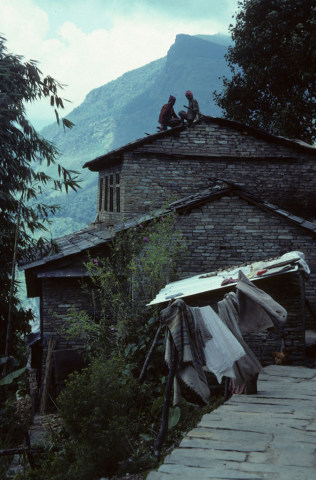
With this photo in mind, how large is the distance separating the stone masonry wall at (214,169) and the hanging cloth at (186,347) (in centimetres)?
992

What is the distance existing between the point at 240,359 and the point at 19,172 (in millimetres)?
8754

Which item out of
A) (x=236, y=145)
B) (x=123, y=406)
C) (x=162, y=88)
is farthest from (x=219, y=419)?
(x=162, y=88)

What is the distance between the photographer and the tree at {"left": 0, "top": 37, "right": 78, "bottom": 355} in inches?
466

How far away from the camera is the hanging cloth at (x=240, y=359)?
5.32m

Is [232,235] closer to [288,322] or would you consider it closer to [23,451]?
[288,322]

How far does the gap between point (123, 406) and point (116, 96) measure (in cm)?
13743

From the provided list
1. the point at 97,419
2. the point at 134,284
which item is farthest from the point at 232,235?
the point at 97,419

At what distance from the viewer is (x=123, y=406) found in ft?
19.3

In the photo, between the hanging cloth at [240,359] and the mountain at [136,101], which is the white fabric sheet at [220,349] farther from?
the mountain at [136,101]

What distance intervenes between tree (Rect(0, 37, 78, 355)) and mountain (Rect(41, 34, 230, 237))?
8823 cm

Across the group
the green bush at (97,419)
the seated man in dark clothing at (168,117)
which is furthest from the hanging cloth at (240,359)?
the seated man in dark clothing at (168,117)

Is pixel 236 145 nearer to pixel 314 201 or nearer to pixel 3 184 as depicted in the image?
pixel 314 201

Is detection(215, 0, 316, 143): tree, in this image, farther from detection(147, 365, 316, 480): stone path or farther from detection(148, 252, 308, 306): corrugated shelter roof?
detection(147, 365, 316, 480): stone path

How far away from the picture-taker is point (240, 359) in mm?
5359
